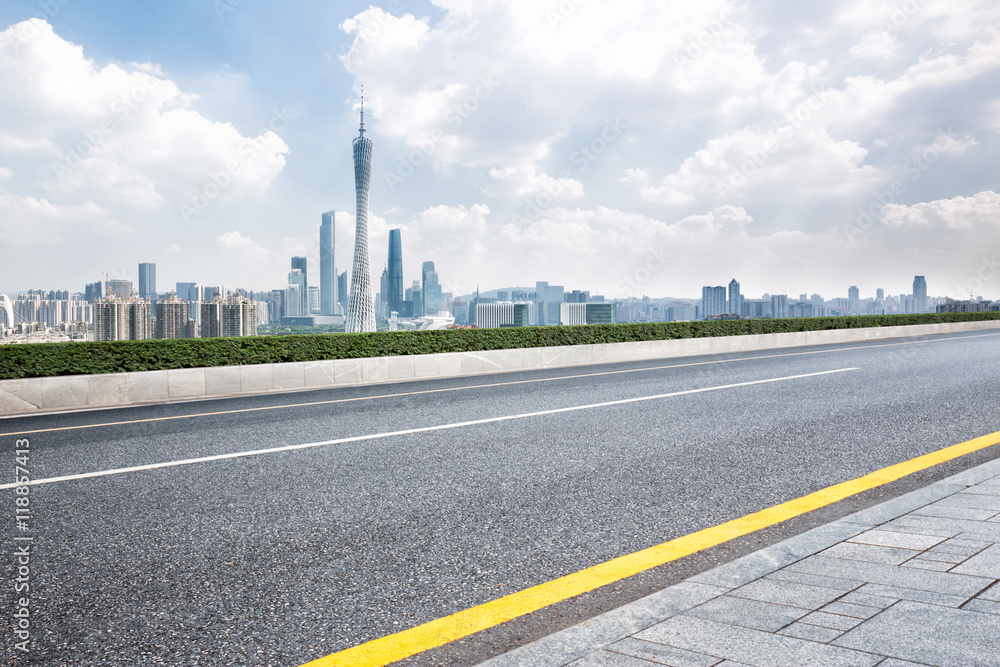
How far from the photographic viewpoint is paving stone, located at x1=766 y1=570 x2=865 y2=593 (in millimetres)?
2680

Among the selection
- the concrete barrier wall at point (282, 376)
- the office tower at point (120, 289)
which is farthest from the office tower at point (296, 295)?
the concrete barrier wall at point (282, 376)

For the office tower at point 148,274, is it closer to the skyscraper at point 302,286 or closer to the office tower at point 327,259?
the skyscraper at point 302,286

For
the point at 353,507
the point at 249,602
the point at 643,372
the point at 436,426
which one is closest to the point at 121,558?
the point at 249,602

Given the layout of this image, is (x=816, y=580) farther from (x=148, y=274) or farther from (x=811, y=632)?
(x=148, y=274)

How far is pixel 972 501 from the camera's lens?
12.6ft

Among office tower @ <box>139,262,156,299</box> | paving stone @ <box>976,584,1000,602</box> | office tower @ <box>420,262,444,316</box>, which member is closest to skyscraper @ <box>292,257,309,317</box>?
office tower @ <box>420,262,444,316</box>

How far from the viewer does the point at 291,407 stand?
866 centimetres

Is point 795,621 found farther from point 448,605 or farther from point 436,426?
point 436,426

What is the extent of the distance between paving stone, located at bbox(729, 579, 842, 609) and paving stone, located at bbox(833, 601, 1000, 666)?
0.71 feet

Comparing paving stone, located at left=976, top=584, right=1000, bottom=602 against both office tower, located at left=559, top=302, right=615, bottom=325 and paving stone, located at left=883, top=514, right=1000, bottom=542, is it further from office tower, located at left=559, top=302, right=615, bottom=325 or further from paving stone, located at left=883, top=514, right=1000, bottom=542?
office tower, located at left=559, top=302, right=615, bottom=325

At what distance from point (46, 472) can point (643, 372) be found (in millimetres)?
9973

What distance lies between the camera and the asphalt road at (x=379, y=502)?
102 inches

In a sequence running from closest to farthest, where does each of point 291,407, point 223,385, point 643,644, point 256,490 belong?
point 643,644 < point 256,490 < point 291,407 < point 223,385

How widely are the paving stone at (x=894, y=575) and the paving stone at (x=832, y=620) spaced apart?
45 cm
